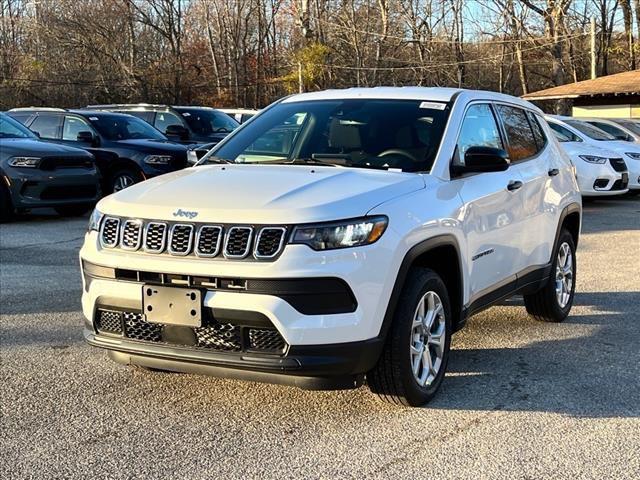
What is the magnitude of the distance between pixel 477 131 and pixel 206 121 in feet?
41.8

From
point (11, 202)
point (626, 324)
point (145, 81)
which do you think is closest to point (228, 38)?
point (145, 81)

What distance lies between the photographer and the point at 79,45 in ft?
154

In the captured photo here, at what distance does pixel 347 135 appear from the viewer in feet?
17.1

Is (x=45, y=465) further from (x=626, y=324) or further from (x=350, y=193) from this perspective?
(x=626, y=324)

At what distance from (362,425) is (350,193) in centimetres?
120

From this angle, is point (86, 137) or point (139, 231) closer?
point (139, 231)

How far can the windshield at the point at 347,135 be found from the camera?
495 centimetres

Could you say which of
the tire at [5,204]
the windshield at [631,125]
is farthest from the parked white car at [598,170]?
the tire at [5,204]

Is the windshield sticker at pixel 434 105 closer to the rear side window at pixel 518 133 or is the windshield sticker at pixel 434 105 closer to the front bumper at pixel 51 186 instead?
the rear side window at pixel 518 133

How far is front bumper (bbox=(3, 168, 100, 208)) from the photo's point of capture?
38.6ft

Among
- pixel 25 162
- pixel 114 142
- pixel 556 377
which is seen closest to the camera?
pixel 556 377

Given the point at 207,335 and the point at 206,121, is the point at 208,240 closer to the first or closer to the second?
the point at 207,335

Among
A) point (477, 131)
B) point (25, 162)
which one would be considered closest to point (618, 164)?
point (25, 162)

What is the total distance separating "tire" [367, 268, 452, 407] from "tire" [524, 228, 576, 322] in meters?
1.95
